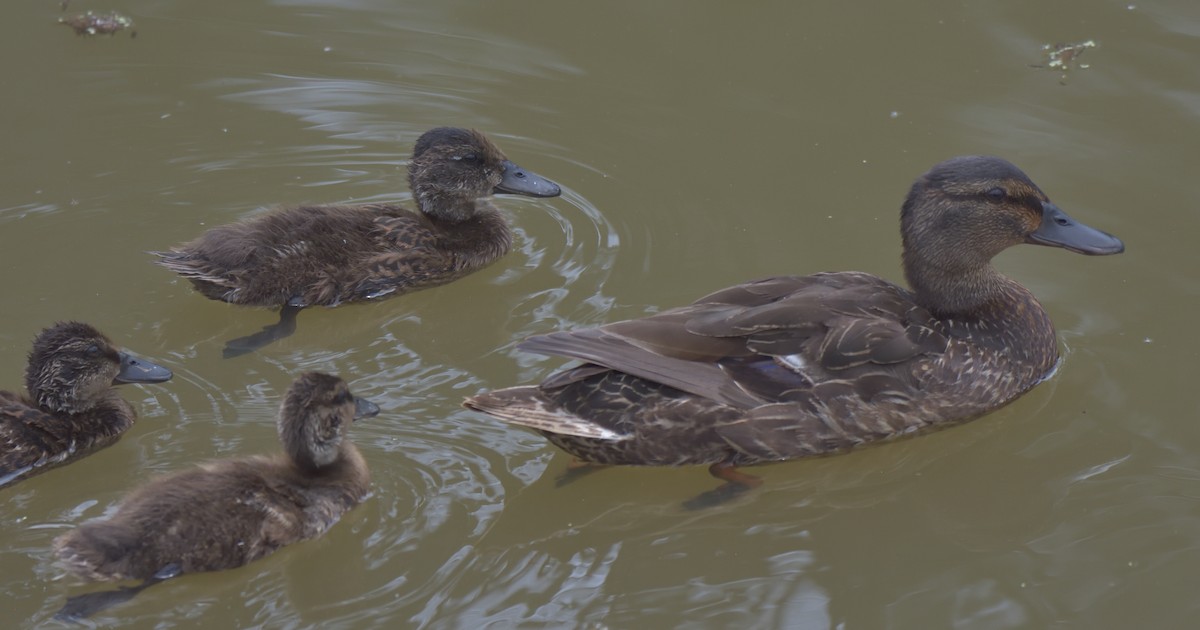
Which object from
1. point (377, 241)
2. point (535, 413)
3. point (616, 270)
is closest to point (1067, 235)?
point (616, 270)

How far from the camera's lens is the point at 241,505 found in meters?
5.09

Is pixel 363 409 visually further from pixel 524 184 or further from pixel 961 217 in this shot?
pixel 961 217

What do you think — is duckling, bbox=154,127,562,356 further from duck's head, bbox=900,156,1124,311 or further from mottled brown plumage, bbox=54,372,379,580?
duck's head, bbox=900,156,1124,311

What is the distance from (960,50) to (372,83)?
357 cm

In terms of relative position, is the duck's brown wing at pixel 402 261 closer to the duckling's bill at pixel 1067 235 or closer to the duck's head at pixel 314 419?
the duck's head at pixel 314 419

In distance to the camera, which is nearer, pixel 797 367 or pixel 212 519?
pixel 212 519

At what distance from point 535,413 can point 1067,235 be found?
2.56 meters

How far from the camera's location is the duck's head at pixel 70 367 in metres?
5.72

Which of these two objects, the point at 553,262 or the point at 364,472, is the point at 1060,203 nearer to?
the point at 553,262

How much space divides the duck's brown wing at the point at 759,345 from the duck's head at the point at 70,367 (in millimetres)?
1836

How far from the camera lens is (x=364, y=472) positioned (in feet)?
18.0

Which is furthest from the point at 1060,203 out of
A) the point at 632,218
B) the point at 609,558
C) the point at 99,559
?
the point at 99,559

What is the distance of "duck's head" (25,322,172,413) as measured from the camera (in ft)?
18.8

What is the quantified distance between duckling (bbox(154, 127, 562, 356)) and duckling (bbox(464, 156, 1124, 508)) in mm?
1579
